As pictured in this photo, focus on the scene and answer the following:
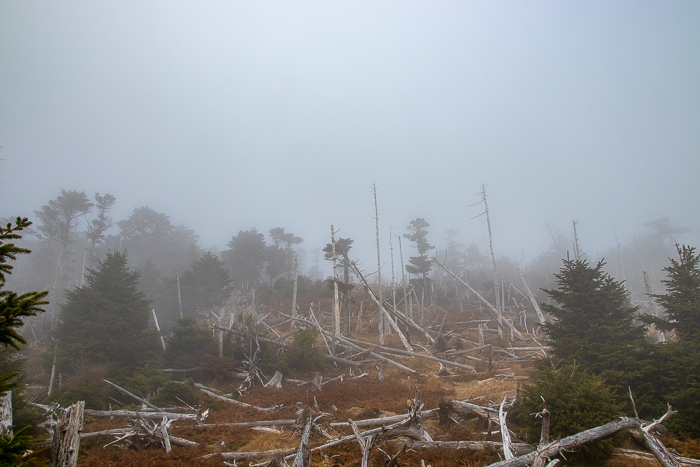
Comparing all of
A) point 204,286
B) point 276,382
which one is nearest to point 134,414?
point 276,382

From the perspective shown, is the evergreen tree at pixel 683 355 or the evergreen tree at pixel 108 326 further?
the evergreen tree at pixel 108 326

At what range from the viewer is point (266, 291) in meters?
37.3

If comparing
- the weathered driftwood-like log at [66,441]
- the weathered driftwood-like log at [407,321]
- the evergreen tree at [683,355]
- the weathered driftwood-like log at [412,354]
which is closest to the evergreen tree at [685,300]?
the evergreen tree at [683,355]

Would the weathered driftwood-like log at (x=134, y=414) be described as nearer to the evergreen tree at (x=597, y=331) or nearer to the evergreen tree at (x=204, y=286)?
the evergreen tree at (x=597, y=331)

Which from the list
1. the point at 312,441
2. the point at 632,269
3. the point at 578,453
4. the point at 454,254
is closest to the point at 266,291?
the point at 312,441

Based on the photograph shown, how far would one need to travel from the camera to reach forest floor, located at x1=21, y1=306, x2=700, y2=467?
304 inches

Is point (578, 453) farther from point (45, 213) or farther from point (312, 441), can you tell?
point (45, 213)

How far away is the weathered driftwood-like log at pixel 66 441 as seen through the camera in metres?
5.18

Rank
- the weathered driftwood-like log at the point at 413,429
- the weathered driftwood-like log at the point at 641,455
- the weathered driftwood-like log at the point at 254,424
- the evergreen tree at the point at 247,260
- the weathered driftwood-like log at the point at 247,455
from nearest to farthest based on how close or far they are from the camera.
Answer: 1. the weathered driftwood-like log at the point at 641,455
2. the weathered driftwood-like log at the point at 247,455
3. the weathered driftwood-like log at the point at 413,429
4. the weathered driftwood-like log at the point at 254,424
5. the evergreen tree at the point at 247,260

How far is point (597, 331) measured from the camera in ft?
33.4

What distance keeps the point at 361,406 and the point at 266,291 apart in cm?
2667

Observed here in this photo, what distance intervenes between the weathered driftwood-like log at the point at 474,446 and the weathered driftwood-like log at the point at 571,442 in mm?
785

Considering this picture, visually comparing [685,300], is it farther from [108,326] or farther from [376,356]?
[108,326]

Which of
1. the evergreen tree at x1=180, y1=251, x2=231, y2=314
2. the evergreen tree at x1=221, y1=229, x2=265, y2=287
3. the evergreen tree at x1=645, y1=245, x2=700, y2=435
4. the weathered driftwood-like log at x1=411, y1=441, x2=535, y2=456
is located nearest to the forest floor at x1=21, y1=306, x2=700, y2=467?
the weathered driftwood-like log at x1=411, y1=441, x2=535, y2=456
